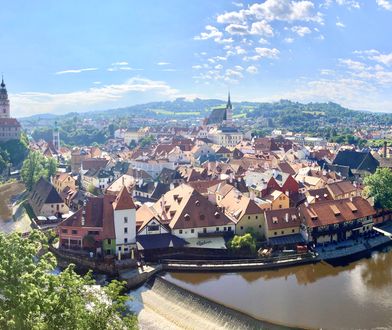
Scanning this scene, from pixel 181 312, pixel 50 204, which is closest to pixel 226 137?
pixel 50 204

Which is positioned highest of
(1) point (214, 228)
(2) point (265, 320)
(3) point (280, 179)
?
(3) point (280, 179)

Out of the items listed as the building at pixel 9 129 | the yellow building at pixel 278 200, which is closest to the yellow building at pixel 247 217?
the yellow building at pixel 278 200

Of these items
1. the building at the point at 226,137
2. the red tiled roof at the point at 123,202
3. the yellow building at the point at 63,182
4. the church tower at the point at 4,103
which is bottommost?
the yellow building at the point at 63,182

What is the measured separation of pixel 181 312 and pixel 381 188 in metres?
39.9

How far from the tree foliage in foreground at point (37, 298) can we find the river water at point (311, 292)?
782 inches

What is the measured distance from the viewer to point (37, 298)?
60.7 ft

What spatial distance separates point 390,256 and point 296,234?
1143cm

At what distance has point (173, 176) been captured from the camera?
82.8 meters

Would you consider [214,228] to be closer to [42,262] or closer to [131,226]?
[131,226]

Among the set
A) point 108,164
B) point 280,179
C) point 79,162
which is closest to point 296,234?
point 280,179

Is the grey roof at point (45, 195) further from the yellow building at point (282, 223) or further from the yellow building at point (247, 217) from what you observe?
the yellow building at point (282, 223)

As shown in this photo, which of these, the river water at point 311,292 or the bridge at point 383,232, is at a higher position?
the bridge at point 383,232

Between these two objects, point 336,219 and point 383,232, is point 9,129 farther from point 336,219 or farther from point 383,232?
point 383,232

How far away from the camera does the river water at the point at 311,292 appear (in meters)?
35.9
